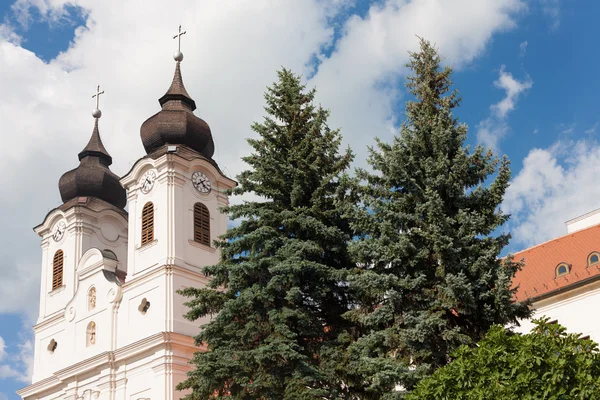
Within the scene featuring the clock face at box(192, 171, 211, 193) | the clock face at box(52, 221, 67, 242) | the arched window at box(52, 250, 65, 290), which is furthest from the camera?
the clock face at box(52, 221, 67, 242)

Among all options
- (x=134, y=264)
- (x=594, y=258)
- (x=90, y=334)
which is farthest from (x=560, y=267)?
(x=90, y=334)

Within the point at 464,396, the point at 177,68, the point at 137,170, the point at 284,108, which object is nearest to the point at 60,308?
the point at 137,170

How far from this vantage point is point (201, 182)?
131ft

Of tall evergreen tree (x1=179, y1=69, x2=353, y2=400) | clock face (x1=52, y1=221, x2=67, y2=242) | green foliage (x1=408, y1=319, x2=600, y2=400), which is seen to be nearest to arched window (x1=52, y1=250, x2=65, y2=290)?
clock face (x1=52, y1=221, x2=67, y2=242)

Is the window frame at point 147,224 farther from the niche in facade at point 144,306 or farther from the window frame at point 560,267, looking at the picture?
the window frame at point 560,267

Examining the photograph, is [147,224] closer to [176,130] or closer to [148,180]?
[148,180]

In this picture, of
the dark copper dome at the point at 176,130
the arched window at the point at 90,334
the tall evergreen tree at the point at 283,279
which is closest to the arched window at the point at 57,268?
the arched window at the point at 90,334

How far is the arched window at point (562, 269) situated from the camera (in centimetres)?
2983

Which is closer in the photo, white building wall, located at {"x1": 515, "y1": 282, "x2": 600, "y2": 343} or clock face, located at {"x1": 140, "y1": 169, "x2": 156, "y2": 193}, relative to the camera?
white building wall, located at {"x1": 515, "y1": 282, "x2": 600, "y2": 343}

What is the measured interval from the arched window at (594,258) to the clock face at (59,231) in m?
25.7

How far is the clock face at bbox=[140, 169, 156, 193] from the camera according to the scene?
3979 cm

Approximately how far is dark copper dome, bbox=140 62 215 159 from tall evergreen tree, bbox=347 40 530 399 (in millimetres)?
21338

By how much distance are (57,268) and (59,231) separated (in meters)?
1.84

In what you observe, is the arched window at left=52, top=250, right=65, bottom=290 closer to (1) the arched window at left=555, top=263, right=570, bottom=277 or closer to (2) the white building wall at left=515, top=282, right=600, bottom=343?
(2) the white building wall at left=515, top=282, right=600, bottom=343
